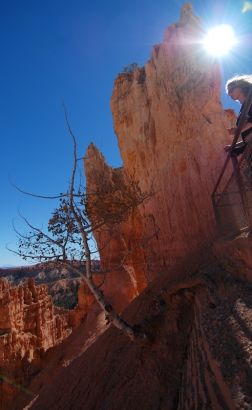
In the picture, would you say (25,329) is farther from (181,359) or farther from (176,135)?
(181,359)

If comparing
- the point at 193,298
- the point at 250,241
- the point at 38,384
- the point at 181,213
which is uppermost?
the point at 181,213

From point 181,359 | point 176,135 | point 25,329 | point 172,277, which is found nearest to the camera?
point 181,359

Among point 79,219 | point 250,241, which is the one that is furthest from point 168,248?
point 250,241

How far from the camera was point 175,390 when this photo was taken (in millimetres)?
3203

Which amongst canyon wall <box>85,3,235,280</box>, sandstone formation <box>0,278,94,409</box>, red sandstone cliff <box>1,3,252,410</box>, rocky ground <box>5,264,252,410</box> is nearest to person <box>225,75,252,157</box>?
red sandstone cliff <box>1,3,252,410</box>

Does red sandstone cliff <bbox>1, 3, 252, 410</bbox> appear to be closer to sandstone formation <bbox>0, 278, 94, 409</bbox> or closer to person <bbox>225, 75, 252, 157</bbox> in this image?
sandstone formation <bbox>0, 278, 94, 409</bbox>

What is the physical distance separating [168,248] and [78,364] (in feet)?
19.5

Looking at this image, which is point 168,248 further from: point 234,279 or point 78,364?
point 234,279

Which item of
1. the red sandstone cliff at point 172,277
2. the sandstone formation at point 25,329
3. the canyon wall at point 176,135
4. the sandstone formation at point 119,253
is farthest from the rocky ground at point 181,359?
the sandstone formation at point 25,329

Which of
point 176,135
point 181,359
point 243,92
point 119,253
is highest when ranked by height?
point 176,135

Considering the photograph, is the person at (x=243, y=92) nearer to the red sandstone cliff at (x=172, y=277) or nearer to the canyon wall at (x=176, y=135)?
the red sandstone cliff at (x=172, y=277)

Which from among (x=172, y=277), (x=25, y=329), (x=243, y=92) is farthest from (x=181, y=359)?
(x=25, y=329)

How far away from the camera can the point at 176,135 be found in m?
11.5

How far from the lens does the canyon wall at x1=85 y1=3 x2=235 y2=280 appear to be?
9855 mm
